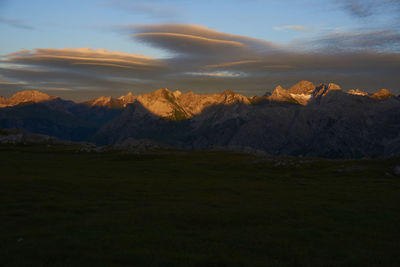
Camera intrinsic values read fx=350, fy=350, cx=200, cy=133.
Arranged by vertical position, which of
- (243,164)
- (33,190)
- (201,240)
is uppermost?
(201,240)

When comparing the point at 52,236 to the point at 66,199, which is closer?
the point at 52,236

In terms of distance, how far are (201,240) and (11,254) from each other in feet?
39.3

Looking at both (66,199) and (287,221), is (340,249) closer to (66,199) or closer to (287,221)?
(287,221)

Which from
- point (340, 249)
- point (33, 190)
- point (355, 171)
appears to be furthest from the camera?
point (355, 171)

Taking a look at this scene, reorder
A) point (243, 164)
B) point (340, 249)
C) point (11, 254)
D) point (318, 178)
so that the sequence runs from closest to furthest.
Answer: point (11, 254)
point (340, 249)
point (318, 178)
point (243, 164)

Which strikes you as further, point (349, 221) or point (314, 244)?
point (349, 221)

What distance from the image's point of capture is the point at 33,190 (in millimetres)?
45906

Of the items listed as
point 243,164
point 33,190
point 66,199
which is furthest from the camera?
point 243,164

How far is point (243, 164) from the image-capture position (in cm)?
11375

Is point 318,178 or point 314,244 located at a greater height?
point 314,244

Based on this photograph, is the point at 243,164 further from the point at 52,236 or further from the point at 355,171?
the point at 52,236

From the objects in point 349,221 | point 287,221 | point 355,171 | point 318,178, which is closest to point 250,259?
point 287,221

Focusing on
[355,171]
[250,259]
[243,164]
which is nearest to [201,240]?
[250,259]

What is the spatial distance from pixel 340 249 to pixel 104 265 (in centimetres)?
1528
